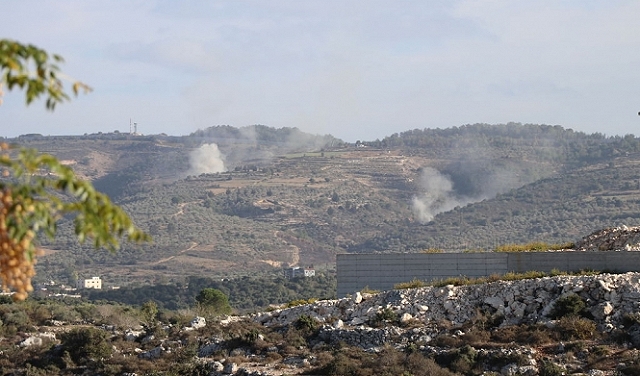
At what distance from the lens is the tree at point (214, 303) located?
49.0 m

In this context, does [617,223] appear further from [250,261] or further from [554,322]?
[554,322]

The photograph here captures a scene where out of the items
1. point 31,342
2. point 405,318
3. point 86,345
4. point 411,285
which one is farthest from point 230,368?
point 31,342

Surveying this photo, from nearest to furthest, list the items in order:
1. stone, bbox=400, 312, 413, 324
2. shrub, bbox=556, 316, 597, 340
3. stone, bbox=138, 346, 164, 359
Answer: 1. shrub, bbox=556, 316, 597, 340
2. stone, bbox=400, 312, 413, 324
3. stone, bbox=138, 346, 164, 359

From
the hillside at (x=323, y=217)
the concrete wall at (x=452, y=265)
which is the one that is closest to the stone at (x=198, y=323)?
the concrete wall at (x=452, y=265)

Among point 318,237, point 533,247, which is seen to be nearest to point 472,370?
point 533,247

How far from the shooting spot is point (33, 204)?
788 cm

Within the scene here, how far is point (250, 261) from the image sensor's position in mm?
149375

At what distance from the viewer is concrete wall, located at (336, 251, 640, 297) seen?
3288 cm

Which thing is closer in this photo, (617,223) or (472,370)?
(472,370)

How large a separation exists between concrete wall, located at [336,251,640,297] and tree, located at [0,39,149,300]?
85.8ft

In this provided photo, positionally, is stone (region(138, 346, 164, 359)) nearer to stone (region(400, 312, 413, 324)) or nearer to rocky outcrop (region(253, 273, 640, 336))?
rocky outcrop (region(253, 273, 640, 336))

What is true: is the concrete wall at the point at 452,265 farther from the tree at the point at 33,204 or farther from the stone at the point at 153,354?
the tree at the point at 33,204

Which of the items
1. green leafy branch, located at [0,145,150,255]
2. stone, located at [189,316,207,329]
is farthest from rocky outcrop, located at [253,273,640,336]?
green leafy branch, located at [0,145,150,255]

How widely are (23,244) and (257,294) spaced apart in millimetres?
90489
